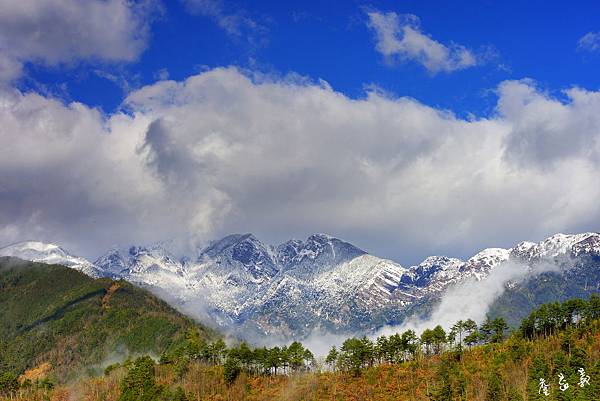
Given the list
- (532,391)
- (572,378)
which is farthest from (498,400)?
(572,378)

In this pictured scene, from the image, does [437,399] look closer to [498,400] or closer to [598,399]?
[498,400]

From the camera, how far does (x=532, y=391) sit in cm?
19312

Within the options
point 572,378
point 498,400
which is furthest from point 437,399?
point 572,378

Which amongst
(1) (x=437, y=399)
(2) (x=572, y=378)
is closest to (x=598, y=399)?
(2) (x=572, y=378)

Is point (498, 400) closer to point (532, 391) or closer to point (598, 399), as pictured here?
point (532, 391)

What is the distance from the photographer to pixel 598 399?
170m

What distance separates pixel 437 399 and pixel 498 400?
20.9 meters

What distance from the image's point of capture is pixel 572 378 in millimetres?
194250

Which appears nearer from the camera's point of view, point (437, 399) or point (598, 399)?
point (598, 399)

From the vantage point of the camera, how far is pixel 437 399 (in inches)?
7800

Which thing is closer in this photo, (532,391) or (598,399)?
(598,399)

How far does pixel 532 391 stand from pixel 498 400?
11.8m

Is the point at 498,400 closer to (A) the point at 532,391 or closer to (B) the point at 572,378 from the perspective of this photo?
(A) the point at 532,391

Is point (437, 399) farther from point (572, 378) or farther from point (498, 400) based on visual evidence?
point (572, 378)
